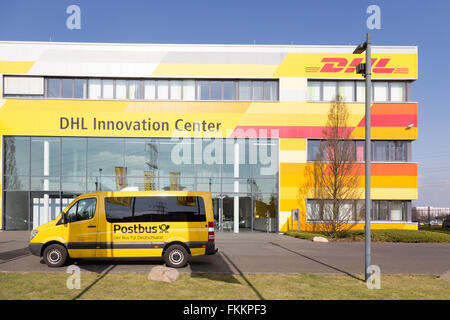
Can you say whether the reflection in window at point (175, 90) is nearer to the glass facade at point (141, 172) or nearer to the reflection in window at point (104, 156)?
the glass facade at point (141, 172)

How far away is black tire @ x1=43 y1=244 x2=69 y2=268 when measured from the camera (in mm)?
9898

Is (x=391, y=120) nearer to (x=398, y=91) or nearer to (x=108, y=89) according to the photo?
(x=398, y=91)

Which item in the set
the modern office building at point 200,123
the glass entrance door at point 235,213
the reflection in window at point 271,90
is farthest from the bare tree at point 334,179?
the glass entrance door at point 235,213

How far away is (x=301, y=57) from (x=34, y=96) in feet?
59.1

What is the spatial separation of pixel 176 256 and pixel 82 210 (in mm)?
3098

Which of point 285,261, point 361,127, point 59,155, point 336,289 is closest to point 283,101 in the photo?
point 361,127

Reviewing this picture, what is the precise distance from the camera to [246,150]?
23031mm

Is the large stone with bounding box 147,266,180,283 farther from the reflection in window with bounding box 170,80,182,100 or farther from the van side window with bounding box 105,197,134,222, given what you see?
the reflection in window with bounding box 170,80,182,100

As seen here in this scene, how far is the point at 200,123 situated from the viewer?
22.8 meters

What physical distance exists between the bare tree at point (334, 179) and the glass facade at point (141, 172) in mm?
2569

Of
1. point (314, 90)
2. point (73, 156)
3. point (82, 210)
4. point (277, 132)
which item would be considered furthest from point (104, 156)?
point (314, 90)

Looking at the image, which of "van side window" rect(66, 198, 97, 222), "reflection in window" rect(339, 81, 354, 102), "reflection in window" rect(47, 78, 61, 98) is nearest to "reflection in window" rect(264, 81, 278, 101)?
"reflection in window" rect(339, 81, 354, 102)

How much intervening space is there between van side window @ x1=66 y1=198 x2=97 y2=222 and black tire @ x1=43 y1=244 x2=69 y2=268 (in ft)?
2.85

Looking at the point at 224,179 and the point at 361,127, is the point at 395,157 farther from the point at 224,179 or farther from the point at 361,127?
the point at 224,179
